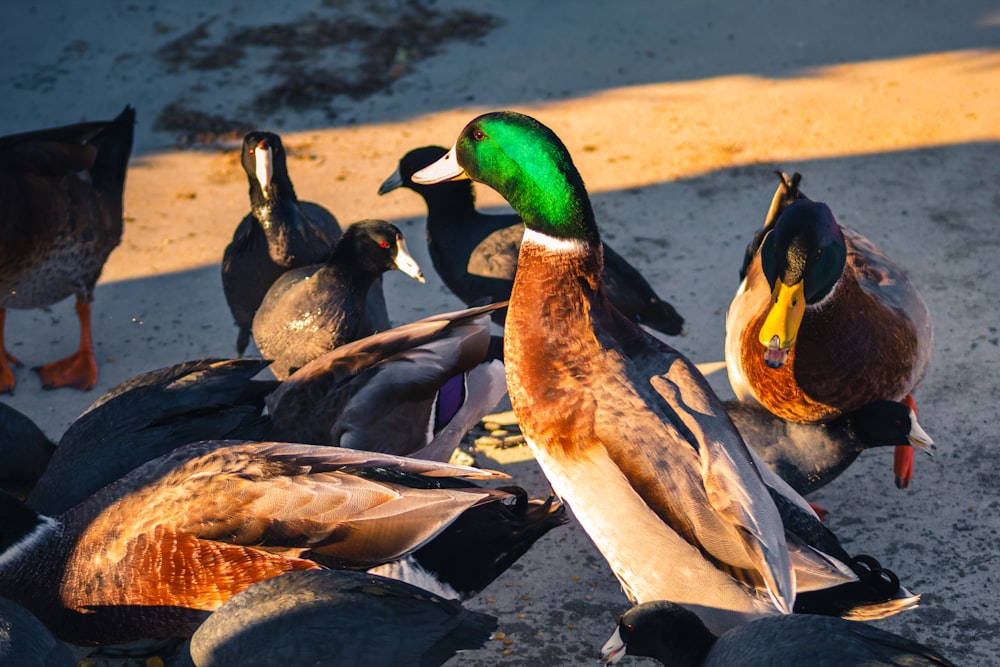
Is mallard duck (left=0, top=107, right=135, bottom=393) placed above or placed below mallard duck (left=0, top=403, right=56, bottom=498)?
above

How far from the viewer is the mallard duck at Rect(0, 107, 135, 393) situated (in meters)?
4.32

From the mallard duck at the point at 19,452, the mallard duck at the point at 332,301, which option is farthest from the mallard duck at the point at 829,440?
the mallard duck at the point at 19,452

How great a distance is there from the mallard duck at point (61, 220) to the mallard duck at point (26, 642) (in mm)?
1823

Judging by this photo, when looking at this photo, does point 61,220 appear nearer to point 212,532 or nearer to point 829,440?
point 212,532

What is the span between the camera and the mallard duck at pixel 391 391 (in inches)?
139

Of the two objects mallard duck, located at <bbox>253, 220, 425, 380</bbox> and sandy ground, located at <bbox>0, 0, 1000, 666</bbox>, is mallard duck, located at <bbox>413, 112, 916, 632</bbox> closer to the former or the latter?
sandy ground, located at <bbox>0, 0, 1000, 666</bbox>

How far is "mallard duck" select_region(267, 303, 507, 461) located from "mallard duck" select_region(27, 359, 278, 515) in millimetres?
113

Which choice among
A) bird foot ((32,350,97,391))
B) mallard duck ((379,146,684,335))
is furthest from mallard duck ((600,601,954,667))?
bird foot ((32,350,97,391))

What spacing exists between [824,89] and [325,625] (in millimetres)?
4708

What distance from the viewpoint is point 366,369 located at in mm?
3590

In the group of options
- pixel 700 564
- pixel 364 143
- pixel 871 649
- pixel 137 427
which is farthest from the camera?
pixel 364 143

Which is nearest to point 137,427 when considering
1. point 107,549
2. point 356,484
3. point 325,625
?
point 107,549

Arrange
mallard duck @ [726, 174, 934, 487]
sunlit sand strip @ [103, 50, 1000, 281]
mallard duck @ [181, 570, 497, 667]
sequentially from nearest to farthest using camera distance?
mallard duck @ [181, 570, 497, 667] < mallard duck @ [726, 174, 934, 487] < sunlit sand strip @ [103, 50, 1000, 281]

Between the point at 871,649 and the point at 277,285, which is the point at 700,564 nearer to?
the point at 871,649
